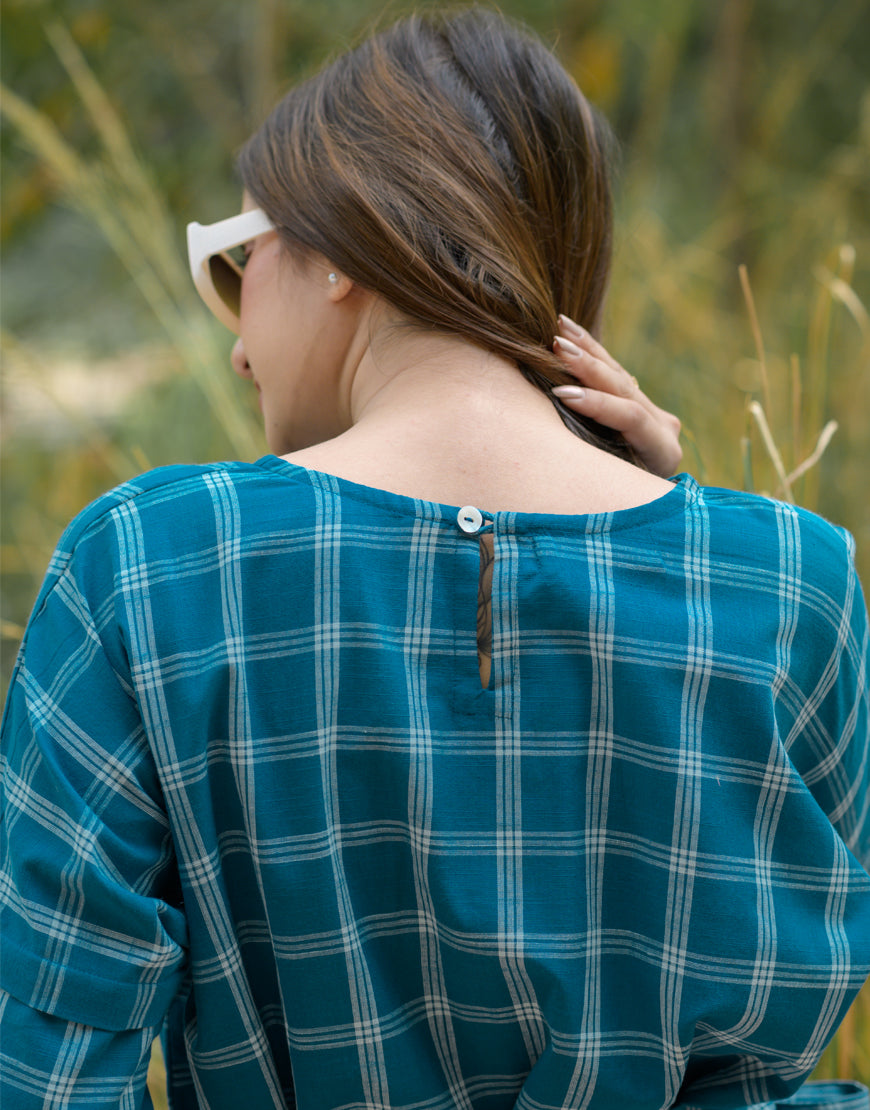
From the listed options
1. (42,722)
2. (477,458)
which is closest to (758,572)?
(477,458)

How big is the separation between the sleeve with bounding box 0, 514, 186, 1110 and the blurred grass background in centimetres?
72

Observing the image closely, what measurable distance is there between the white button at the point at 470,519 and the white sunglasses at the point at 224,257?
1.00 ft

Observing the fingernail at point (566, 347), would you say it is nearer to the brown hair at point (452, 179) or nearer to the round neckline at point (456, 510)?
the brown hair at point (452, 179)

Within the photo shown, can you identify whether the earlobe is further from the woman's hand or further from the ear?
the woman's hand

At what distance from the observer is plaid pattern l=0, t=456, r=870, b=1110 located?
62 cm

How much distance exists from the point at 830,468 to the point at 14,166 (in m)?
2.60

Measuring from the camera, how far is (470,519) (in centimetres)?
63

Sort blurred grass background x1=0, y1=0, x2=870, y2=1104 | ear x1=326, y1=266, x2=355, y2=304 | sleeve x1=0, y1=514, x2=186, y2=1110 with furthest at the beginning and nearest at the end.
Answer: blurred grass background x1=0, y1=0, x2=870, y2=1104
ear x1=326, y1=266, x2=355, y2=304
sleeve x1=0, y1=514, x2=186, y2=1110

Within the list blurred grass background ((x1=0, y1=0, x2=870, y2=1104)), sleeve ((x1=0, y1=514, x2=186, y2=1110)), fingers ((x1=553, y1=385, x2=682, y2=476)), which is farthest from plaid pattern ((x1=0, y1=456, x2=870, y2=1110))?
blurred grass background ((x1=0, y1=0, x2=870, y2=1104))

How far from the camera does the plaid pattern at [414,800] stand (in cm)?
62

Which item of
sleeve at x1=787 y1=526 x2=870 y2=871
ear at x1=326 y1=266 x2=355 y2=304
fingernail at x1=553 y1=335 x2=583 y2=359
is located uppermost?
ear at x1=326 y1=266 x2=355 y2=304

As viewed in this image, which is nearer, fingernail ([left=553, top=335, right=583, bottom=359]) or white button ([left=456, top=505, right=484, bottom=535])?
white button ([left=456, top=505, right=484, bottom=535])

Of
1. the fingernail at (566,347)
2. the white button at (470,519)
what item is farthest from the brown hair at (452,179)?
the white button at (470,519)

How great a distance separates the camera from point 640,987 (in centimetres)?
69
